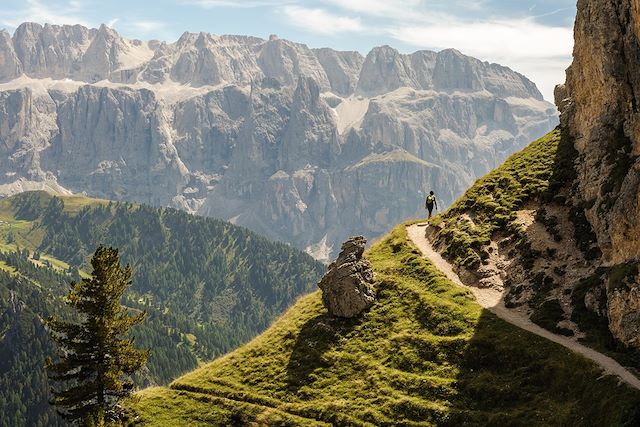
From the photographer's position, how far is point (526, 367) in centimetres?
6438

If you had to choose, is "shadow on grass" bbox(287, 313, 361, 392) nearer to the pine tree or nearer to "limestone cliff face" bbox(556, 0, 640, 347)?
the pine tree

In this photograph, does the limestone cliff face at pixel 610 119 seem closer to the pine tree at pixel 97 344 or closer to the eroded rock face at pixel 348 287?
the eroded rock face at pixel 348 287

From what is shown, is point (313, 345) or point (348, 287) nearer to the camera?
point (313, 345)

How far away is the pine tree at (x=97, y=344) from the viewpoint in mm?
63938

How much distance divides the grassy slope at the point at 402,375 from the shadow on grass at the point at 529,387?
11 centimetres

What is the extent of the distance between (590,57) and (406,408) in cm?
5458

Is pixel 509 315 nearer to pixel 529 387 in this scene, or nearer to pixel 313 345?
pixel 529 387

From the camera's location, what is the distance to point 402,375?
231 ft

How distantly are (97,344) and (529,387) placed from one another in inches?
1602

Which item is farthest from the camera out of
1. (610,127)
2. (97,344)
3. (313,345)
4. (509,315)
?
(610,127)

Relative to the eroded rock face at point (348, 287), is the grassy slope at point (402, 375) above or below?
below

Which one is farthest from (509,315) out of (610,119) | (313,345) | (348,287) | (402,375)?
(610,119)

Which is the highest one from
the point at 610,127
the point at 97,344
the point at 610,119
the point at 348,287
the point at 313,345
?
the point at 610,119

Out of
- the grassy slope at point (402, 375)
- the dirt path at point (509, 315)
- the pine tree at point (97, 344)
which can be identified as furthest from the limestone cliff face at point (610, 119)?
the pine tree at point (97, 344)
